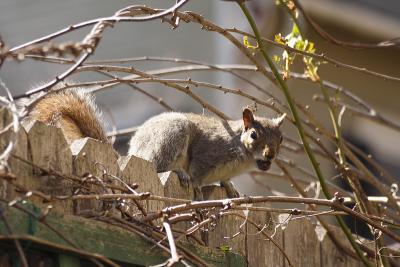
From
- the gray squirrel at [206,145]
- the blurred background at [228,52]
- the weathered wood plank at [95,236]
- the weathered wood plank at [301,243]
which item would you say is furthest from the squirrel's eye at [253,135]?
the weathered wood plank at [95,236]

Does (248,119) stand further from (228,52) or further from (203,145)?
(228,52)

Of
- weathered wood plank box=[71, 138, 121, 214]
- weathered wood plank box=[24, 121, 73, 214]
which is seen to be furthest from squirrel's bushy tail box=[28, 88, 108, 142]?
weathered wood plank box=[24, 121, 73, 214]

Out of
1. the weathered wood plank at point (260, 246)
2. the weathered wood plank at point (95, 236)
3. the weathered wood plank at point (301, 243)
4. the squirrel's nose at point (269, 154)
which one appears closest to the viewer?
the weathered wood plank at point (95, 236)

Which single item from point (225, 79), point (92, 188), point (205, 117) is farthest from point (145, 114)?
point (92, 188)

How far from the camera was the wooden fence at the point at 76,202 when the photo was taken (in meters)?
2.32

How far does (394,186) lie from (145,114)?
6579 mm

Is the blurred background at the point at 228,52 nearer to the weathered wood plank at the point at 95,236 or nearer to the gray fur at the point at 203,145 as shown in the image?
the gray fur at the point at 203,145

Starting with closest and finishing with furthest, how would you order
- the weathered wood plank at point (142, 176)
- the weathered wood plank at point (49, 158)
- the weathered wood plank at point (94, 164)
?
the weathered wood plank at point (49, 158) → the weathered wood plank at point (94, 164) → the weathered wood plank at point (142, 176)

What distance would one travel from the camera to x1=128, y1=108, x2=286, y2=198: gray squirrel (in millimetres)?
4566

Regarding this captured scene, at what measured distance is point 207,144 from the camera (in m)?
4.99

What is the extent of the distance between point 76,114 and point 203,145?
163 centimetres

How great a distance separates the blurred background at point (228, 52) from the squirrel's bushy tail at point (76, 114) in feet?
11.1

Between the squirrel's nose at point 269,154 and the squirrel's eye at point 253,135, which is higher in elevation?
the squirrel's eye at point 253,135

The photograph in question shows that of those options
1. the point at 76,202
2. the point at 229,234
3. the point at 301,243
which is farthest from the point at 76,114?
the point at 301,243
